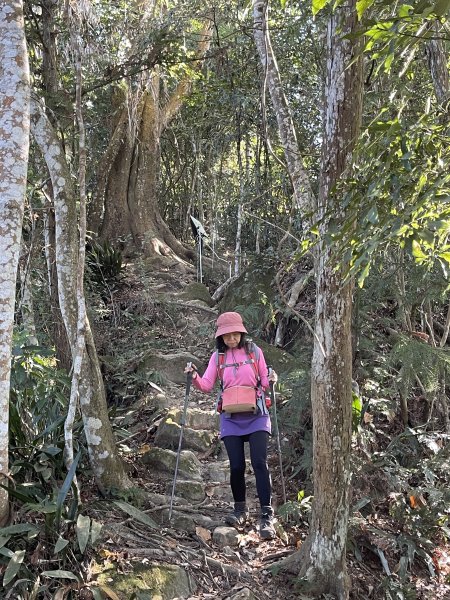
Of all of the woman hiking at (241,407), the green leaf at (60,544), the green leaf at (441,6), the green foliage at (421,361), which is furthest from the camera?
the green foliage at (421,361)

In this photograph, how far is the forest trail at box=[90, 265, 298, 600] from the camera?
3972mm

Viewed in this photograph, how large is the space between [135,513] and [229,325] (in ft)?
5.57

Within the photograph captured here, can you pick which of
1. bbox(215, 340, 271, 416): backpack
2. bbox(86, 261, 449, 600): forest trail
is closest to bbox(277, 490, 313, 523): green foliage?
bbox(86, 261, 449, 600): forest trail

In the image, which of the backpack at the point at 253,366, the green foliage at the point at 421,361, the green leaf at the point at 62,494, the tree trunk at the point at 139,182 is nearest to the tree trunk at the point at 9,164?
the green leaf at the point at 62,494

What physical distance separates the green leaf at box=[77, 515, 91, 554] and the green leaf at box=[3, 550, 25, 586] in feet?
1.16

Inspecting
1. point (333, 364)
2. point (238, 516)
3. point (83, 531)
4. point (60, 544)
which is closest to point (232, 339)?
point (333, 364)

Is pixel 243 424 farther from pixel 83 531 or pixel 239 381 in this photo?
pixel 83 531

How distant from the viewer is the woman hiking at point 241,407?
472 centimetres

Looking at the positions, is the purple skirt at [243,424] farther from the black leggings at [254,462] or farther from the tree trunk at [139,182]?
the tree trunk at [139,182]

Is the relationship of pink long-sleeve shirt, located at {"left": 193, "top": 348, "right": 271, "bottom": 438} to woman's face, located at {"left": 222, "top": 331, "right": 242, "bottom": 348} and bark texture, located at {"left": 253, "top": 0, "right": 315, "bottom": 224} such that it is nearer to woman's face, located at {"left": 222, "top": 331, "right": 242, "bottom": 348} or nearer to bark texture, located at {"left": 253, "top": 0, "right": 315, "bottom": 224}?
woman's face, located at {"left": 222, "top": 331, "right": 242, "bottom": 348}

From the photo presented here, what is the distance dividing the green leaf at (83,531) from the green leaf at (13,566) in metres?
0.35

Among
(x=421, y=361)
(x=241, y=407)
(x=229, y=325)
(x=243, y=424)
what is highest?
(x=229, y=325)

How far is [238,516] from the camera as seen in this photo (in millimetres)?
4875

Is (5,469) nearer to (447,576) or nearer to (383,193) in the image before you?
(383,193)
